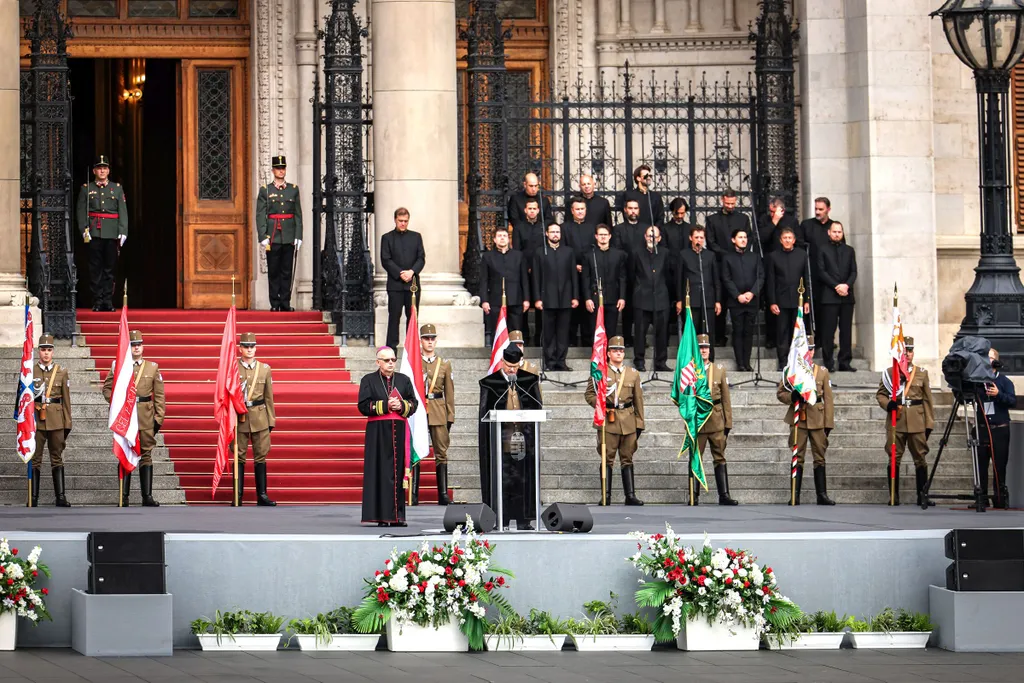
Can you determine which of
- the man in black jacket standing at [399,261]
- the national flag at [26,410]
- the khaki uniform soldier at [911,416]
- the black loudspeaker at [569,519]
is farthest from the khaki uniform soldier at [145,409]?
the khaki uniform soldier at [911,416]

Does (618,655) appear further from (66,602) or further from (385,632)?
(66,602)

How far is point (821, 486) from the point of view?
22.3 m

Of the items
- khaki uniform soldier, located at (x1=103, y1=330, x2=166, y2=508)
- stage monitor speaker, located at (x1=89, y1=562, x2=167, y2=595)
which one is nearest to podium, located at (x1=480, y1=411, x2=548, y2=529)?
stage monitor speaker, located at (x1=89, y1=562, x2=167, y2=595)

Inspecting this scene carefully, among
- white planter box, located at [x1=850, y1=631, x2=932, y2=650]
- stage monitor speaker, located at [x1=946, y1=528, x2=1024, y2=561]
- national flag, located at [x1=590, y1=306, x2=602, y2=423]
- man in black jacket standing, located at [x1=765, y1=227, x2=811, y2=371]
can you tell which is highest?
man in black jacket standing, located at [x1=765, y1=227, x2=811, y2=371]

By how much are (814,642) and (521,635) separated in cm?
210

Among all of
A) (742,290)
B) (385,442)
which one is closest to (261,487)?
Result: (385,442)

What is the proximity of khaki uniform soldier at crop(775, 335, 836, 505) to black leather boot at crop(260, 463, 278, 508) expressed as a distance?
224 inches

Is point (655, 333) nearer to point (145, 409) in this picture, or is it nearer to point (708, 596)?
point (145, 409)

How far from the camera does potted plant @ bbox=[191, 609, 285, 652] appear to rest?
14.3m

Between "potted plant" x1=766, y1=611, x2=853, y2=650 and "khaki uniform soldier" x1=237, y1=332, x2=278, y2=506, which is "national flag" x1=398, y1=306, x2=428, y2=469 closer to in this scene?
"khaki uniform soldier" x1=237, y1=332, x2=278, y2=506

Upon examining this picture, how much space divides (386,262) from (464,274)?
2.69 meters

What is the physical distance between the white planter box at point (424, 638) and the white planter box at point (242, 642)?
2.66 ft

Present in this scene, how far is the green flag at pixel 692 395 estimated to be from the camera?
71.8ft

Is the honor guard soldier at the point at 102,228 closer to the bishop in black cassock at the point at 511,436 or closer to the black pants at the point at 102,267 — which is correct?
the black pants at the point at 102,267
